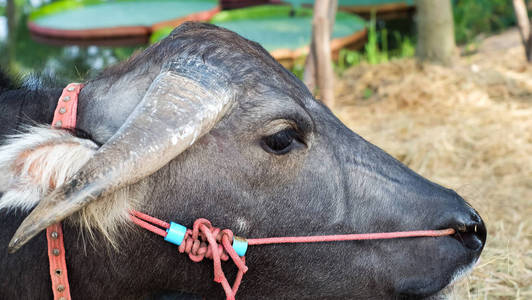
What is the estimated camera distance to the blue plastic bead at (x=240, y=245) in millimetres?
2109

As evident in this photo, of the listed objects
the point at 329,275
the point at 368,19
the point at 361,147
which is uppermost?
the point at 361,147

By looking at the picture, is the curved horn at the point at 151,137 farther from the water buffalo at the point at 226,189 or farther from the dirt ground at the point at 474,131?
the dirt ground at the point at 474,131

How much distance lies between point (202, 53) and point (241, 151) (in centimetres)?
38

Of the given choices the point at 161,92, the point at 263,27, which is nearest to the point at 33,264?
the point at 161,92

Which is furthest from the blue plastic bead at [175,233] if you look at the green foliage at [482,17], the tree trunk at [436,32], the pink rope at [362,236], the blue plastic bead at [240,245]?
the green foliage at [482,17]

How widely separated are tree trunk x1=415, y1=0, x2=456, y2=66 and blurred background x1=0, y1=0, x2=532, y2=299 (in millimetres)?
17

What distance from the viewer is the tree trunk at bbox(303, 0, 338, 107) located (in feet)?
15.9

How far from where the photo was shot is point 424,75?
6.61 m

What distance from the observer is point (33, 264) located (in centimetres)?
208

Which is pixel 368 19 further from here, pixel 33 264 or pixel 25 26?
pixel 33 264

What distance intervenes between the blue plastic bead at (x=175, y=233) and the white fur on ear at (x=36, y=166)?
0.38 meters

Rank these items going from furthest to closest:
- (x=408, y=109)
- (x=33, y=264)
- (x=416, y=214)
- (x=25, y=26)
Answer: (x=25, y=26)
(x=408, y=109)
(x=416, y=214)
(x=33, y=264)

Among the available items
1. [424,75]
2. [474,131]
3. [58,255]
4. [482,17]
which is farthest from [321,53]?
[482,17]

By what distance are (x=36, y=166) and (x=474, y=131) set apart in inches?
169
